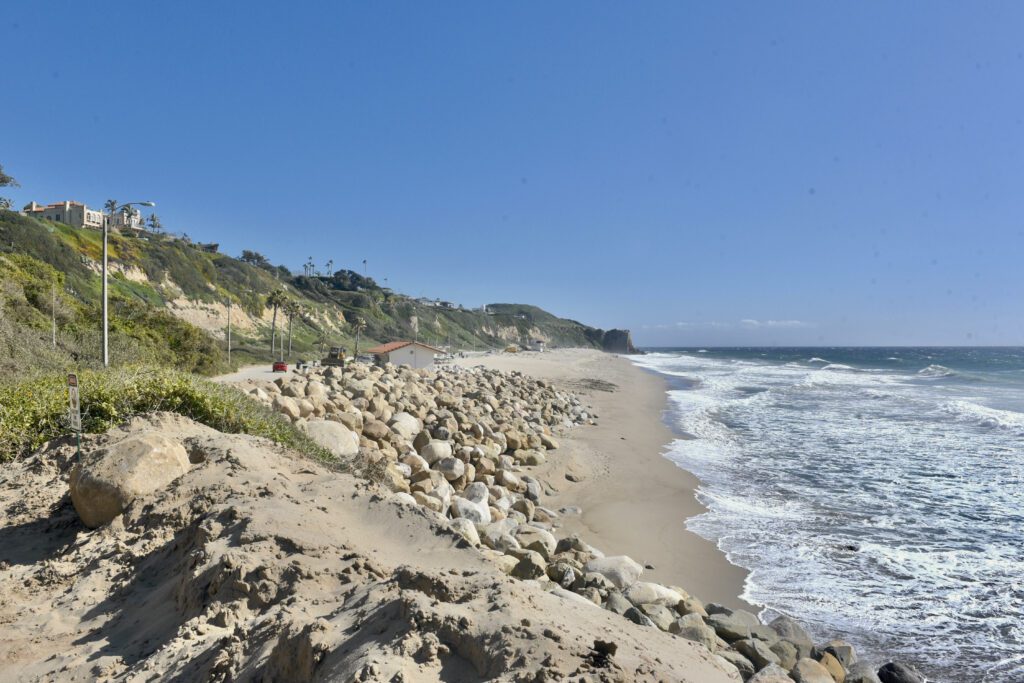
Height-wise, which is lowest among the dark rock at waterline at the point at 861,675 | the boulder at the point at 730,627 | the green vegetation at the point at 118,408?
the dark rock at waterline at the point at 861,675

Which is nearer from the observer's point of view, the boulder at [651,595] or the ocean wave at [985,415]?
the boulder at [651,595]

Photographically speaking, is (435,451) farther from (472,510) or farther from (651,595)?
(651,595)

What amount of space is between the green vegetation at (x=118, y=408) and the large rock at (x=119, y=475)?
1.85m

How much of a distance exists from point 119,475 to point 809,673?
719 cm

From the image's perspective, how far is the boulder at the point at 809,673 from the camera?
529cm

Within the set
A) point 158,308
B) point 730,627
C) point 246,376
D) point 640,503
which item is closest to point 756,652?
point 730,627

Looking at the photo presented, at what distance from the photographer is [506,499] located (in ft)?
34.2

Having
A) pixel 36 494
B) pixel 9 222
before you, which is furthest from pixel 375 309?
pixel 36 494

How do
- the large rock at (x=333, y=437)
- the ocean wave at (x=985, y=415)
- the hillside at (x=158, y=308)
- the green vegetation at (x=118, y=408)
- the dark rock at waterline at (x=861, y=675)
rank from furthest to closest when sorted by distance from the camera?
the ocean wave at (x=985, y=415) → the hillside at (x=158, y=308) → the large rock at (x=333, y=437) → the green vegetation at (x=118, y=408) → the dark rock at waterline at (x=861, y=675)

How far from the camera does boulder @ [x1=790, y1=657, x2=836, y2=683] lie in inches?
208

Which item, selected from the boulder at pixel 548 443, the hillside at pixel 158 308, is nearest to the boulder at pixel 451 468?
the boulder at pixel 548 443

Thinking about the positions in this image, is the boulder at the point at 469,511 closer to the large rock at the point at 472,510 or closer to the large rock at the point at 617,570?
the large rock at the point at 472,510

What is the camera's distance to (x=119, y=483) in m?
5.32

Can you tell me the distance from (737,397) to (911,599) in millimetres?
27691
